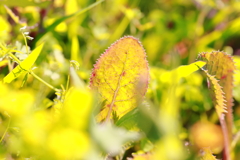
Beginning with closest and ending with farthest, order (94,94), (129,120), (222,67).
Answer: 1. (94,94)
2. (129,120)
3. (222,67)

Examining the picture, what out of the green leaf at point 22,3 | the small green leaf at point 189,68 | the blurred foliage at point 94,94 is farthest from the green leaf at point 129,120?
the green leaf at point 22,3

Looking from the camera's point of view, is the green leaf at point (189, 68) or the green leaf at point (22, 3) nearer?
the green leaf at point (189, 68)

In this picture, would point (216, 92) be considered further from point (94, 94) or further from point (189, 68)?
point (94, 94)

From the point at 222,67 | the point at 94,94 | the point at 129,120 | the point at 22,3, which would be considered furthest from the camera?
the point at 22,3

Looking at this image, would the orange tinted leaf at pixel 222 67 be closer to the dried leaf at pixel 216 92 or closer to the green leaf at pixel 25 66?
the dried leaf at pixel 216 92

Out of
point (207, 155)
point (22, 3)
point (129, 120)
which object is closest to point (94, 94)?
point (129, 120)

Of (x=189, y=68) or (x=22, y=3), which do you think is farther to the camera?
(x=22, y=3)

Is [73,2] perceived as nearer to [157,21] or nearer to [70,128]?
[157,21]
